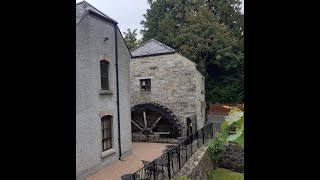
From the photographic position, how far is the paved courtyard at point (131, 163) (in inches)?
331

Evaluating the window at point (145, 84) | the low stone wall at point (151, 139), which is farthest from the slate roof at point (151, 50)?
the low stone wall at point (151, 139)

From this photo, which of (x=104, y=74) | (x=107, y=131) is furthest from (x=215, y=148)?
(x=104, y=74)

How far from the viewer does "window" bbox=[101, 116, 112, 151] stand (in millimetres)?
9750

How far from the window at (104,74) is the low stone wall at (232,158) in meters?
5.93

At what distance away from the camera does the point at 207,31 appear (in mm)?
24609

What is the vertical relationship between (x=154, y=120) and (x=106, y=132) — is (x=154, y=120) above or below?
below

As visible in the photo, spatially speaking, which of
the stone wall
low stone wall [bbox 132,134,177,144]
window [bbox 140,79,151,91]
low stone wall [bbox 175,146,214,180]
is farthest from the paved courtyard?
window [bbox 140,79,151,91]

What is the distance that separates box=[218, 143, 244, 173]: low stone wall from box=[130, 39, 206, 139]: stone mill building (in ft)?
11.9

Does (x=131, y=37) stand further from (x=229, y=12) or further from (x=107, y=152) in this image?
(x=107, y=152)

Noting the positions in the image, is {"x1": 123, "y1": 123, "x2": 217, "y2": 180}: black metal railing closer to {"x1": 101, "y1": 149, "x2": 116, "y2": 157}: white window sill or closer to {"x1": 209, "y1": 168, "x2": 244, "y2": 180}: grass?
{"x1": 209, "y1": 168, "x2": 244, "y2": 180}: grass

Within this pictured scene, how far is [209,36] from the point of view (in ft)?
81.5

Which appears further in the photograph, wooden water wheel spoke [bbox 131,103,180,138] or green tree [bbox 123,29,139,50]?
green tree [bbox 123,29,139,50]

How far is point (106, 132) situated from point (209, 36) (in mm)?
17463

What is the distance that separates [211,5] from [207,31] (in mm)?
5350
